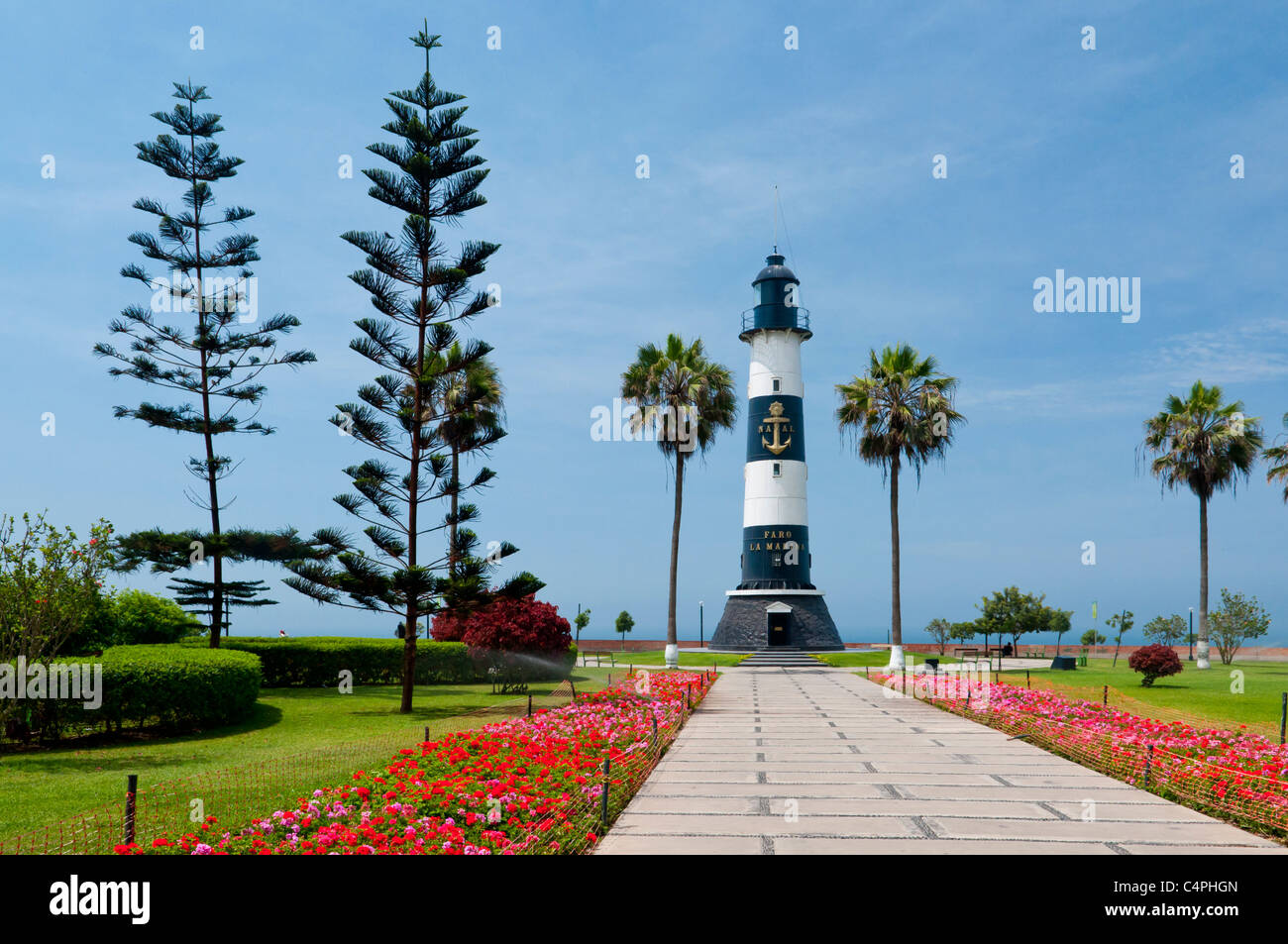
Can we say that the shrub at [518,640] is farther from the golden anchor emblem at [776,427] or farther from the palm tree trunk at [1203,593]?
the palm tree trunk at [1203,593]

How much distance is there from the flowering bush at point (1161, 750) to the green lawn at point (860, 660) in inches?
648

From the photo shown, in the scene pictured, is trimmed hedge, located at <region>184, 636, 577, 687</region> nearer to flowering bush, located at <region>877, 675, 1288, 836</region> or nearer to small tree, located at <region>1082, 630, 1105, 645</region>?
flowering bush, located at <region>877, 675, 1288, 836</region>

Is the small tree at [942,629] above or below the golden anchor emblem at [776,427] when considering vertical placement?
below

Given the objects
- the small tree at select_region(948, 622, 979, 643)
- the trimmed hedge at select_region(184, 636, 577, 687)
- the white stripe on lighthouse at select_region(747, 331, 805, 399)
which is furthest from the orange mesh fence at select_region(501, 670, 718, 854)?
the small tree at select_region(948, 622, 979, 643)

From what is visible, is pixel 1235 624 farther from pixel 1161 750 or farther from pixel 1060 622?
pixel 1161 750

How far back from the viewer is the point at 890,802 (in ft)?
27.6

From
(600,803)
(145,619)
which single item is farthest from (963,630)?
(600,803)

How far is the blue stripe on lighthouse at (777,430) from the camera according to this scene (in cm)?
3806

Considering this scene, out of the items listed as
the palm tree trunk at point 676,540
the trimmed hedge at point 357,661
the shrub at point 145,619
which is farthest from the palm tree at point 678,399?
the shrub at point 145,619

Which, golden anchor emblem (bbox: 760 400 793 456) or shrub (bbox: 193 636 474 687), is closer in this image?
shrub (bbox: 193 636 474 687)

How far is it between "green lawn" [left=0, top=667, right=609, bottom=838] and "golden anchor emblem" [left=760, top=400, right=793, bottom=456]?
68.9ft

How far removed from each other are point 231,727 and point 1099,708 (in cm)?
1542

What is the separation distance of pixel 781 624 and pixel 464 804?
3113 centimetres

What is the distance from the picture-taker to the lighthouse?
37375mm
